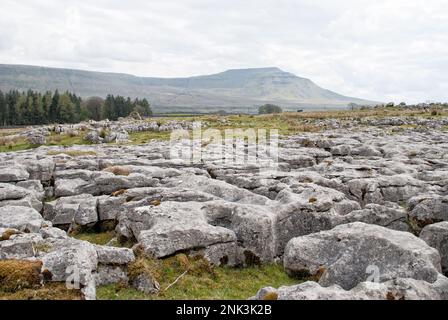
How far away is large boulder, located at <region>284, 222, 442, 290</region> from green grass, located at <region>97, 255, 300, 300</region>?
1.32 m

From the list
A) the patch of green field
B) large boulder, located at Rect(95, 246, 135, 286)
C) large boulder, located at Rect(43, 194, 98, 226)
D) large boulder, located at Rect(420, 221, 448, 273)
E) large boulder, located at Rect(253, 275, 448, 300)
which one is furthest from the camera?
the patch of green field

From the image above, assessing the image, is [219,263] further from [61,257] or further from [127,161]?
[127,161]

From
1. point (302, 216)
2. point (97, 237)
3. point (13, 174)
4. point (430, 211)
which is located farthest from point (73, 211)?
point (430, 211)

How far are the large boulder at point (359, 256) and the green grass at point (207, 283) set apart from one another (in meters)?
1.32

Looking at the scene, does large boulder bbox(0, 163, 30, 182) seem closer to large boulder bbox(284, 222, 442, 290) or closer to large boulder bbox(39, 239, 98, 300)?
large boulder bbox(39, 239, 98, 300)

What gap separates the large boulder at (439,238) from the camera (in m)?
22.5

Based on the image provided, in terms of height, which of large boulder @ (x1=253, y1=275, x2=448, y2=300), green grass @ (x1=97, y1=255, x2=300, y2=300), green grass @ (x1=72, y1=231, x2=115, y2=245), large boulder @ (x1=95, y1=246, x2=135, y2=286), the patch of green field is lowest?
green grass @ (x1=72, y1=231, x2=115, y2=245)

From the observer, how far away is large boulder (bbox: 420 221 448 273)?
2245 centimetres

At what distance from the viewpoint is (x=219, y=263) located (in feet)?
74.1

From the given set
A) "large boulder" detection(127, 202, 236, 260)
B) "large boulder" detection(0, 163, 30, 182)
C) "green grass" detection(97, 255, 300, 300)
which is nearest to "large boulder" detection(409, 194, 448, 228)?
"green grass" detection(97, 255, 300, 300)

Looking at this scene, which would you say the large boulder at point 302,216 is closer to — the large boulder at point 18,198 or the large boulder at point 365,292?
the large boulder at point 365,292

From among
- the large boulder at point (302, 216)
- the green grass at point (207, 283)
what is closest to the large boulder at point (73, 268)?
the green grass at point (207, 283)

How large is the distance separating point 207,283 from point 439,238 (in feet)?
43.1

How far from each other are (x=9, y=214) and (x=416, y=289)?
2466cm
